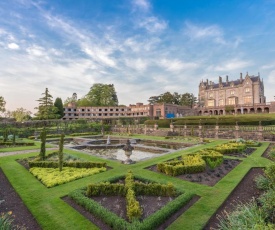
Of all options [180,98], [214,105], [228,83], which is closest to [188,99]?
[180,98]

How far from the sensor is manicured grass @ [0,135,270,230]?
15.4 feet

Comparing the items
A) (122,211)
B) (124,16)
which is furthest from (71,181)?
(124,16)

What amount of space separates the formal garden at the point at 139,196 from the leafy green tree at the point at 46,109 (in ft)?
149

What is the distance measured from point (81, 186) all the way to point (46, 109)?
51931mm


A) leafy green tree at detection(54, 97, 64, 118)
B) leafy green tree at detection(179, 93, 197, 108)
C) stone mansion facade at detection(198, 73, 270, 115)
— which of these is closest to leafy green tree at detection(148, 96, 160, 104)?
leafy green tree at detection(179, 93, 197, 108)

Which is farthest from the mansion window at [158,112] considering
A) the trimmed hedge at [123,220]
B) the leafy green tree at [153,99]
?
the trimmed hedge at [123,220]

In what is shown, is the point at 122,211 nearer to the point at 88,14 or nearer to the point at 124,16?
the point at 88,14

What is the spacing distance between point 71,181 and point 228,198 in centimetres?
647

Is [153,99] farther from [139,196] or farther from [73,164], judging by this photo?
[139,196]

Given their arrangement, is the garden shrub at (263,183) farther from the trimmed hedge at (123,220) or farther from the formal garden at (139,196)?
→ the trimmed hedge at (123,220)

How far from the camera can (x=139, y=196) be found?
20.5ft

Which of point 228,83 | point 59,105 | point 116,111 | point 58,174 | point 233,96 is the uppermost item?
point 228,83

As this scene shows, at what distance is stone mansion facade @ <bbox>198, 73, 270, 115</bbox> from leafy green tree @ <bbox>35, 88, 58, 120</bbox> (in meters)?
53.6

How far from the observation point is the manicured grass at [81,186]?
468 centimetres
